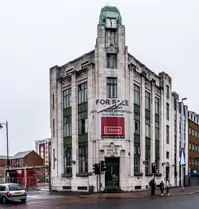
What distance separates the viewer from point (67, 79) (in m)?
45.8

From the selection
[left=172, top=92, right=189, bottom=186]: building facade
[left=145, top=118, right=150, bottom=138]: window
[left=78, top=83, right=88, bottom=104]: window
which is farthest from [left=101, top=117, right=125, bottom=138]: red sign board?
[left=172, top=92, right=189, bottom=186]: building facade

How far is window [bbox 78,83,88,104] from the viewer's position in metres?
42.7

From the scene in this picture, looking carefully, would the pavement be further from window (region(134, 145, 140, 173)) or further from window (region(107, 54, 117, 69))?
window (region(107, 54, 117, 69))

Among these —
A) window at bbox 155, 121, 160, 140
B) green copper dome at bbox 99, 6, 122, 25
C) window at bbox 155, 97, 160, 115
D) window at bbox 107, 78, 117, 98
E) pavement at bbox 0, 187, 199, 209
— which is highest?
green copper dome at bbox 99, 6, 122, 25

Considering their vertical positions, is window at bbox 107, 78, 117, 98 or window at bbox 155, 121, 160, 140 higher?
window at bbox 107, 78, 117, 98

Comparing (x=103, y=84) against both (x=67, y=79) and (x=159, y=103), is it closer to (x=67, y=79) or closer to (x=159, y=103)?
(x=67, y=79)

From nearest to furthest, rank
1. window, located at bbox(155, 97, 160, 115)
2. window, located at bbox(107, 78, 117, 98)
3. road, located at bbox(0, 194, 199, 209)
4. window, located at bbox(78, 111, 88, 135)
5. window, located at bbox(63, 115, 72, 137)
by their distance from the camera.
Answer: road, located at bbox(0, 194, 199, 209) → window, located at bbox(107, 78, 117, 98) → window, located at bbox(78, 111, 88, 135) → window, located at bbox(63, 115, 72, 137) → window, located at bbox(155, 97, 160, 115)

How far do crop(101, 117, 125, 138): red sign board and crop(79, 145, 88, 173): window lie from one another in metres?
3.58

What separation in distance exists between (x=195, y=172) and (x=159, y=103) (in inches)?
796

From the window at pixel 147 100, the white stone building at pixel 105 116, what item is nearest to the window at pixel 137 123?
the white stone building at pixel 105 116

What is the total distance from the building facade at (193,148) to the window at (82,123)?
28738 millimetres

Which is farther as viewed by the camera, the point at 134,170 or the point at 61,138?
the point at 61,138

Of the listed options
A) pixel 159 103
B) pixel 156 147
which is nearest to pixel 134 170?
pixel 156 147

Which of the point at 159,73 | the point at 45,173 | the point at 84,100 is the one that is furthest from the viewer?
the point at 45,173
